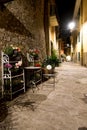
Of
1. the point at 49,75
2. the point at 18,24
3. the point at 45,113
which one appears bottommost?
the point at 45,113

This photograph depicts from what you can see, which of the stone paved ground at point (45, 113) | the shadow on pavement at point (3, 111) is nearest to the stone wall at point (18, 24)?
the shadow on pavement at point (3, 111)

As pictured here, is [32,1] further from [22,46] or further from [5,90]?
[5,90]

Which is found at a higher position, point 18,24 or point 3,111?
point 18,24

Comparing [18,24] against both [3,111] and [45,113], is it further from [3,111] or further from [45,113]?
[45,113]

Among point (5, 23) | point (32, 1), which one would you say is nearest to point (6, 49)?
point (5, 23)

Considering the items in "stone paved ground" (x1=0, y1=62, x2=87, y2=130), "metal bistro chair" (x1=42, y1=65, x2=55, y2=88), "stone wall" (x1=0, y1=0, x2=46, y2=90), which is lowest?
"stone paved ground" (x1=0, y1=62, x2=87, y2=130)

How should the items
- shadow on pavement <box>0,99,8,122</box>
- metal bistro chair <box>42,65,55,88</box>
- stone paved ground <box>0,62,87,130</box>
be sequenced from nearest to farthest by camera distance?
1. stone paved ground <box>0,62,87,130</box>
2. shadow on pavement <box>0,99,8,122</box>
3. metal bistro chair <box>42,65,55,88</box>

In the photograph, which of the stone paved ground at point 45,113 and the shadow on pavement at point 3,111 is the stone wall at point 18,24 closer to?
the shadow on pavement at point 3,111

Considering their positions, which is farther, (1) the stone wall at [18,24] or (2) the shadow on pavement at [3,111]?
(1) the stone wall at [18,24]

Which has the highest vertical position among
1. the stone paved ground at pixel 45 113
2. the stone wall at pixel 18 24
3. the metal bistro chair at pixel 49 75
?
the stone wall at pixel 18 24

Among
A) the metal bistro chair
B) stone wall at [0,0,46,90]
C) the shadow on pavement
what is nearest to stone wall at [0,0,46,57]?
stone wall at [0,0,46,90]

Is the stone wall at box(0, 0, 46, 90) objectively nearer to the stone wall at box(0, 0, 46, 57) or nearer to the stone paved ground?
the stone wall at box(0, 0, 46, 57)

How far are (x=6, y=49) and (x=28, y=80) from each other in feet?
7.15

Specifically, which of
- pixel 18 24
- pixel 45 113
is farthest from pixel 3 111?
pixel 18 24
